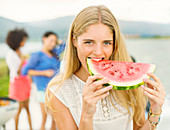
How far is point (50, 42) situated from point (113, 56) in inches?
102

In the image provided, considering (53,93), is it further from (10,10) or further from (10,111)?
(10,10)

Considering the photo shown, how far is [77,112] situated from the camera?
152cm

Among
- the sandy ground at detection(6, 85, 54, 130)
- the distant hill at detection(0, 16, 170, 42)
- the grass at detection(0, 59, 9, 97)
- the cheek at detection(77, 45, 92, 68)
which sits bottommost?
the sandy ground at detection(6, 85, 54, 130)

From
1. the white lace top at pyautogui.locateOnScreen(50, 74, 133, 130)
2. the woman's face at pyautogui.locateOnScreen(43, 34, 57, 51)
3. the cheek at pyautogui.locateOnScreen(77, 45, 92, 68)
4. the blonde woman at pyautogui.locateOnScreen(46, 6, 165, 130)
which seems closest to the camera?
the blonde woman at pyautogui.locateOnScreen(46, 6, 165, 130)

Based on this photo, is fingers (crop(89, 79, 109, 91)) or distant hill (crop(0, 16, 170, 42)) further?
distant hill (crop(0, 16, 170, 42))

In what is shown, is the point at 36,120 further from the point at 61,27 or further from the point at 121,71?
the point at 121,71

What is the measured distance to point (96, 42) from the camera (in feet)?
4.44

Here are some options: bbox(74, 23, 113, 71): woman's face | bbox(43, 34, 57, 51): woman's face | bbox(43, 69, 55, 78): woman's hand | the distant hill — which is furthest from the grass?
bbox(74, 23, 113, 71): woman's face

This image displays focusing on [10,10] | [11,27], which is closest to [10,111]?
[11,27]

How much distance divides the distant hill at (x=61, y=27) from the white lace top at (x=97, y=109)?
328cm

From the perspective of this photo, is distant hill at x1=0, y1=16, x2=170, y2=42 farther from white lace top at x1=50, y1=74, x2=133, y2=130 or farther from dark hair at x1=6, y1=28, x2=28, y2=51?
white lace top at x1=50, y1=74, x2=133, y2=130

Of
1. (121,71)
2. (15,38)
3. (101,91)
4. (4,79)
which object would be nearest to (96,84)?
(101,91)

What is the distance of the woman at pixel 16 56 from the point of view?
4145 mm

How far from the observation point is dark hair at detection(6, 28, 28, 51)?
4.25 metres
